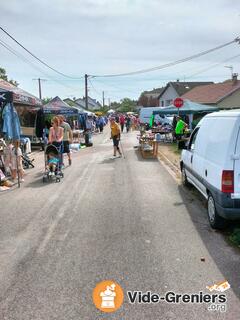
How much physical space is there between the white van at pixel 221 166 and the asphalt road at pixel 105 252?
20.1 inches

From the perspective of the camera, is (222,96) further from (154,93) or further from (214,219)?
(154,93)

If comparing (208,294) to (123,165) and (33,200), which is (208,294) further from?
(123,165)

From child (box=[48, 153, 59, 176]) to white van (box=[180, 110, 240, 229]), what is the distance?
490cm

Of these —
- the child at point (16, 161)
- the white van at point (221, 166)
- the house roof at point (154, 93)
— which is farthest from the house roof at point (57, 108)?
the house roof at point (154, 93)

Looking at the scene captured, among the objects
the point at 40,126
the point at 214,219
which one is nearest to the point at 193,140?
the point at 214,219

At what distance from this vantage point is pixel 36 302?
3748 millimetres

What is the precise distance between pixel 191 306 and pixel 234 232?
2.27 m

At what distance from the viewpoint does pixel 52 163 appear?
10.4 m

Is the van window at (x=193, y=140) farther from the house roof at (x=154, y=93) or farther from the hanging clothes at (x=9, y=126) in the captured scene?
the house roof at (x=154, y=93)

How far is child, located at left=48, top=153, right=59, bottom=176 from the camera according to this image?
34.1 feet

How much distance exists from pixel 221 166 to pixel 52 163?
6.19 meters

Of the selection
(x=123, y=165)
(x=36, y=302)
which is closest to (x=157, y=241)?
(x=36, y=302)

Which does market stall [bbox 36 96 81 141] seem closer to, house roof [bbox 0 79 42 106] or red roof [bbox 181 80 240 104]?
house roof [bbox 0 79 42 106]

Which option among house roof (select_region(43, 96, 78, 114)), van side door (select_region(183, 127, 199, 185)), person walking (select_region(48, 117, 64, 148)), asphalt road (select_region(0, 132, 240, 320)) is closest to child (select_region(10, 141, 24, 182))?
person walking (select_region(48, 117, 64, 148))
